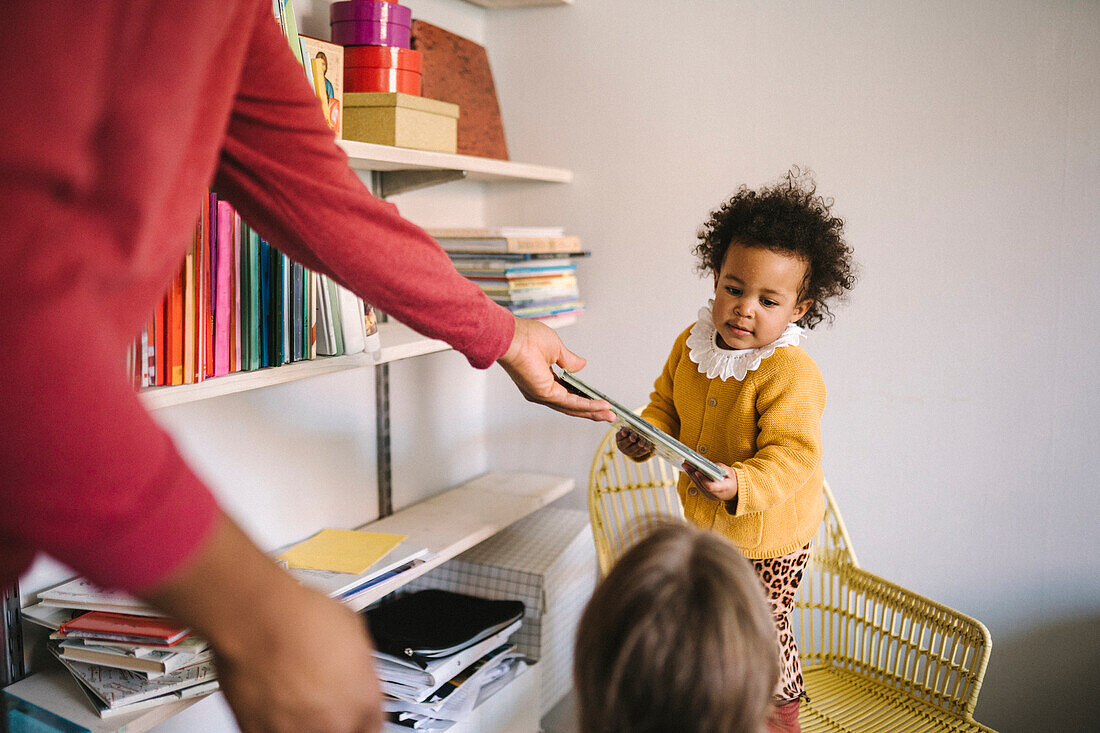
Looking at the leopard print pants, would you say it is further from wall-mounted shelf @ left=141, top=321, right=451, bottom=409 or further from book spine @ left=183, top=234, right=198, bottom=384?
book spine @ left=183, top=234, right=198, bottom=384

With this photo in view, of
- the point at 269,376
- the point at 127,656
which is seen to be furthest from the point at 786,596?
the point at 127,656

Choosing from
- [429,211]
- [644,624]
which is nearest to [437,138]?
[429,211]

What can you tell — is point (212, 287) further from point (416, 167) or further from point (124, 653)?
point (416, 167)

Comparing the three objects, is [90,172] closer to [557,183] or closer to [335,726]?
[335,726]

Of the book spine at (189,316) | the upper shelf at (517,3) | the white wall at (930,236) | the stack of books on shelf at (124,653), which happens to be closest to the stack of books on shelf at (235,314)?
the book spine at (189,316)

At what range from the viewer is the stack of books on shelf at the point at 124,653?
3.88ft

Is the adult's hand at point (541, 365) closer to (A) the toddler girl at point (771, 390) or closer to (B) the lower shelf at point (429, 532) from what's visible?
(A) the toddler girl at point (771, 390)

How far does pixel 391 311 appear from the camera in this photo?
864mm

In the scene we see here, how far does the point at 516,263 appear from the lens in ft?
6.43

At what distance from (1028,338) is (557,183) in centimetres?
120

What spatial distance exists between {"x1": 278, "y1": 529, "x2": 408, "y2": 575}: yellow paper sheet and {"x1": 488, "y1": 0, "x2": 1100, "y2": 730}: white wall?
86 centimetres

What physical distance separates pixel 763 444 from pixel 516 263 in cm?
77

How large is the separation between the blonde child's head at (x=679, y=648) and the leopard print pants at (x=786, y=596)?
2.73 ft

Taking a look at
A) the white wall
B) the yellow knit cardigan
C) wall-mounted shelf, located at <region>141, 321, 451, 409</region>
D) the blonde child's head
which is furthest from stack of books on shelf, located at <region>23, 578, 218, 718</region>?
the white wall
